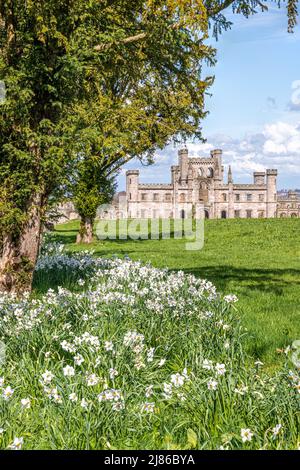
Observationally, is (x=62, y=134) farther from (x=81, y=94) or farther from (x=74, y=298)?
(x=74, y=298)

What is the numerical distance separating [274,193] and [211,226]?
6620 cm

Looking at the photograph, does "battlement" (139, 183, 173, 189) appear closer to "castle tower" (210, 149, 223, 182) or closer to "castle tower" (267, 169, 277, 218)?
"castle tower" (210, 149, 223, 182)

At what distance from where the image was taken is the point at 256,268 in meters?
16.6

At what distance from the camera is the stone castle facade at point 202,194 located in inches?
3656

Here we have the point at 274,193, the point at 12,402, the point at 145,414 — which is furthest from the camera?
the point at 274,193

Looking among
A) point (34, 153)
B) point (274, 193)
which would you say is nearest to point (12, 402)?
point (34, 153)

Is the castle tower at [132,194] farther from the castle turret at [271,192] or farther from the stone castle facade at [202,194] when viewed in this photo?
the castle turret at [271,192]

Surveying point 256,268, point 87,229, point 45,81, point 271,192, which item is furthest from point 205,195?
point 45,81

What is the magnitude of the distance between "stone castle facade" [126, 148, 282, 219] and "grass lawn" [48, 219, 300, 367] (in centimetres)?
5862

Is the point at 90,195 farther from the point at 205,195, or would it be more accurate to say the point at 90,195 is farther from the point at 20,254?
the point at 205,195

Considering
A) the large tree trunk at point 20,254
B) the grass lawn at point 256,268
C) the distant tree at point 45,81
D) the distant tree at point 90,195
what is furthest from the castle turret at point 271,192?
the large tree trunk at point 20,254

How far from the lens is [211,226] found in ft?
115

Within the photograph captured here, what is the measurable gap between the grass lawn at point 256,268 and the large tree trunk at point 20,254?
3999mm

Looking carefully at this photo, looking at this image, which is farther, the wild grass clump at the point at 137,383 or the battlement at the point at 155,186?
the battlement at the point at 155,186
